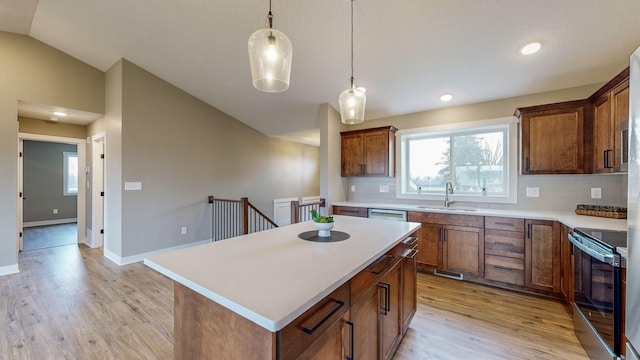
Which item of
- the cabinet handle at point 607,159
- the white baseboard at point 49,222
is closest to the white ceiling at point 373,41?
the cabinet handle at point 607,159

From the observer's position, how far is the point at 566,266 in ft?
8.42

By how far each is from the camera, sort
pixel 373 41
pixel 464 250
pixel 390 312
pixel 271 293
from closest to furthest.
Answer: pixel 271 293, pixel 390 312, pixel 373 41, pixel 464 250

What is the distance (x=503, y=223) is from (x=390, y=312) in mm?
2165

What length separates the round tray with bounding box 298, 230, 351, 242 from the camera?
1.73m

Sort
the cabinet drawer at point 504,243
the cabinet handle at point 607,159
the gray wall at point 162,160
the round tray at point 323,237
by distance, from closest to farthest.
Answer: the round tray at point 323,237 → the cabinet handle at point 607,159 → the cabinet drawer at point 504,243 → the gray wall at point 162,160

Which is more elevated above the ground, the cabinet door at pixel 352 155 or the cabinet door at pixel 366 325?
the cabinet door at pixel 352 155

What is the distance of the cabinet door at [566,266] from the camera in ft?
8.04

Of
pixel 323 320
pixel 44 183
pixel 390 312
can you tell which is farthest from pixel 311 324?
pixel 44 183

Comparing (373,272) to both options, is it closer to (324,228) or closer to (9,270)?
(324,228)

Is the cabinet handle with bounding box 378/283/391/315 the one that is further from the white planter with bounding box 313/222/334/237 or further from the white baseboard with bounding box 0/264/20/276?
the white baseboard with bounding box 0/264/20/276

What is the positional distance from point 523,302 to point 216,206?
16.1 feet

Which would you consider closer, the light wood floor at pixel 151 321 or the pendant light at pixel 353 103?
the light wood floor at pixel 151 321

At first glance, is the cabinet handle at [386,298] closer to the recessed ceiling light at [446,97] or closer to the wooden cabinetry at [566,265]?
the wooden cabinetry at [566,265]

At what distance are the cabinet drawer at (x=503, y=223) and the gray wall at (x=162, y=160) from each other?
14.8 ft
